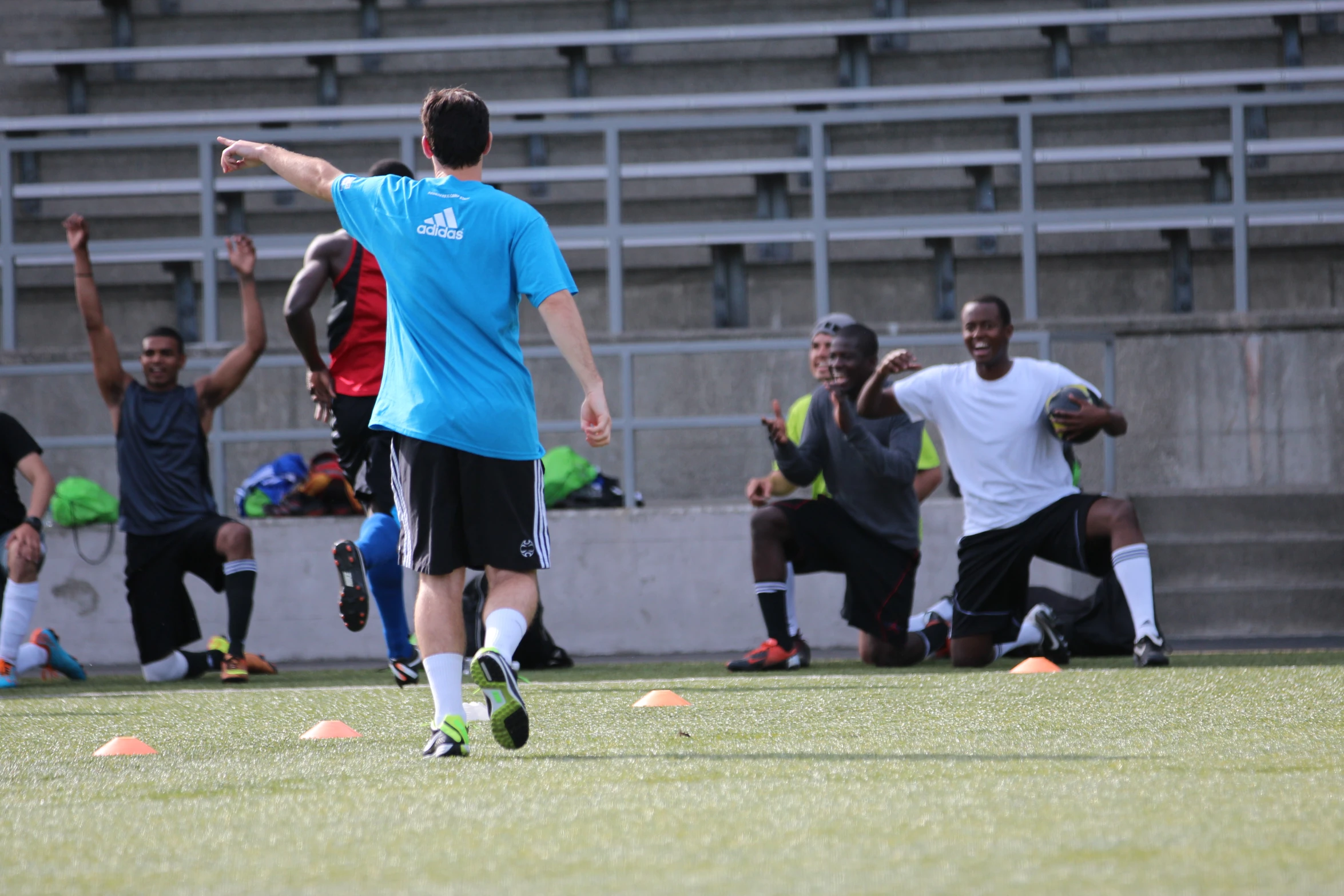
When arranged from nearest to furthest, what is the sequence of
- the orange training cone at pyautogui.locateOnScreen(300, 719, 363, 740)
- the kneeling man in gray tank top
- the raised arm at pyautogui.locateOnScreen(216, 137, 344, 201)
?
the raised arm at pyautogui.locateOnScreen(216, 137, 344, 201)
the orange training cone at pyautogui.locateOnScreen(300, 719, 363, 740)
the kneeling man in gray tank top

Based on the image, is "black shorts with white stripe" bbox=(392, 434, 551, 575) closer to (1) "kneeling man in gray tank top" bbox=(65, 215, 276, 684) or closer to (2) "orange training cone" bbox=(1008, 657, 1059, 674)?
(2) "orange training cone" bbox=(1008, 657, 1059, 674)

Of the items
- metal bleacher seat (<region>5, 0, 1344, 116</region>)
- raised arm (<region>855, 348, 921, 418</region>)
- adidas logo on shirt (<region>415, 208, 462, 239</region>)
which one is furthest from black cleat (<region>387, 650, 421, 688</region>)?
metal bleacher seat (<region>5, 0, 1344, 116</region>)

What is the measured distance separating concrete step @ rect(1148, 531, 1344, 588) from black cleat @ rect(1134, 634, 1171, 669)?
273cm

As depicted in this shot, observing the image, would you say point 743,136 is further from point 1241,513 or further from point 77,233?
point 77,233

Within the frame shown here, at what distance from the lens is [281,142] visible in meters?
10.7

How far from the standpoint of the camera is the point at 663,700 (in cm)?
485

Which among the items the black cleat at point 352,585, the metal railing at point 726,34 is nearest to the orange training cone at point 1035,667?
the black cleat at point 352,585

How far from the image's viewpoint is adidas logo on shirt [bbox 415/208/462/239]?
357 centimetres

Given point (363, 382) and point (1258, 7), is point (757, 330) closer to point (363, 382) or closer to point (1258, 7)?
point (363, 382)

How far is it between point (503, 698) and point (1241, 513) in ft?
20.1

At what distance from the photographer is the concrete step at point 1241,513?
840 cm

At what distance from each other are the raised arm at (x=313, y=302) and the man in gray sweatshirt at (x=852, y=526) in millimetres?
1840

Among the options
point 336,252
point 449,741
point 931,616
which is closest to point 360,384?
point 336,252

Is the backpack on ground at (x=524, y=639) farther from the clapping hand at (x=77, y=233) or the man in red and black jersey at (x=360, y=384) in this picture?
the clapping hand at (x=77, y=233)
